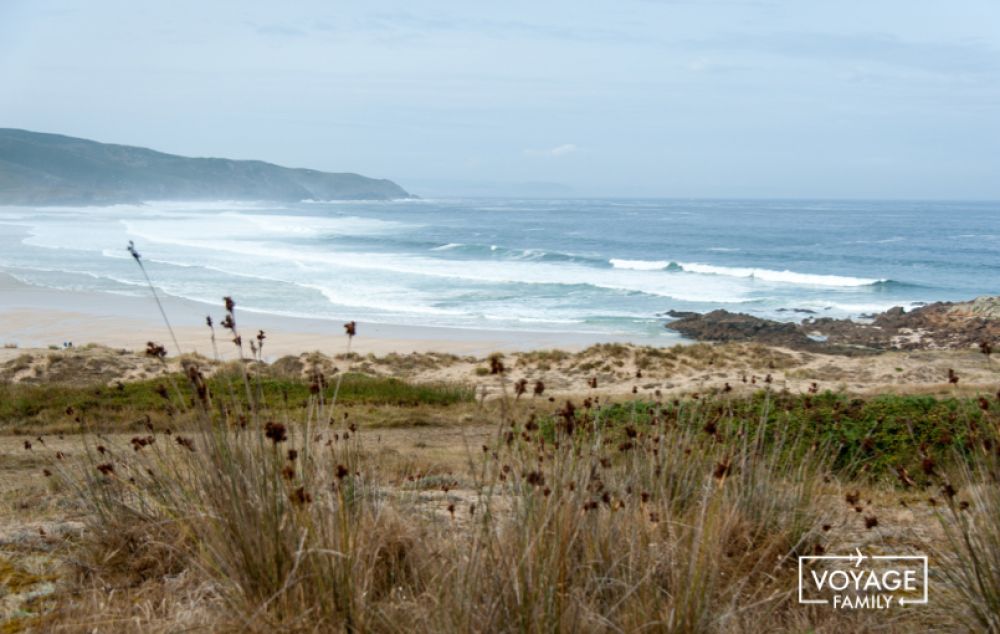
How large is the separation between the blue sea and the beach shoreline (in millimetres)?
1730

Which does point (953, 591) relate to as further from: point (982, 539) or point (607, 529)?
point (607, 529)

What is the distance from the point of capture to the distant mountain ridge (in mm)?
160375

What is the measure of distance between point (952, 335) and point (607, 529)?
31.3 m

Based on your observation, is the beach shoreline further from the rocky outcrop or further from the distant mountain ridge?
the distant mountain ridge

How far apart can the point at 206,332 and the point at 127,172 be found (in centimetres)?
16425

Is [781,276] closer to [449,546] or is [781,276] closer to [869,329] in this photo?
[869,329]

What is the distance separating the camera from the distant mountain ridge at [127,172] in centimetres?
16038

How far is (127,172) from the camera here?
6998 inches

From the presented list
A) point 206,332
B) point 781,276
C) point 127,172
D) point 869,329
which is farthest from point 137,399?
point 127,172

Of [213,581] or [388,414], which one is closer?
[213,581]

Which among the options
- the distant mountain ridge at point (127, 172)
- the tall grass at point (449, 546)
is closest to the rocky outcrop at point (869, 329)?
the tall grass at point (449, 546)

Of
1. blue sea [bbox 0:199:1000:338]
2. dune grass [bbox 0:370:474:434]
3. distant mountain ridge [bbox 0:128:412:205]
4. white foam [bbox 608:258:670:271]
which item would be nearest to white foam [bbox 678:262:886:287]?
blue sea [bbox 0:199:1000:338]

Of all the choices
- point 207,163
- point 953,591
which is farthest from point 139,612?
point 207,163

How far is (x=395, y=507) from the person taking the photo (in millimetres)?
4664
